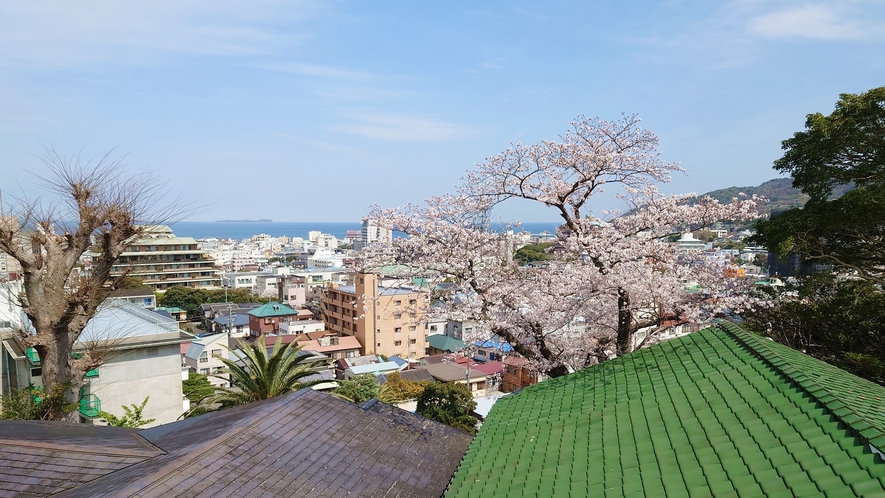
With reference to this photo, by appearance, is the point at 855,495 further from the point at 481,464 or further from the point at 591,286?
the point at 591,286

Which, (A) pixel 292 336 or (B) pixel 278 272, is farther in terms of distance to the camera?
(B) pixel 278 272

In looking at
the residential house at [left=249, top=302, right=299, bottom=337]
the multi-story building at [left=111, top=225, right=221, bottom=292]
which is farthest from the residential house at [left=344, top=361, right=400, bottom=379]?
the multi-story building at [left=111, top=225, right=221, bottom=292]

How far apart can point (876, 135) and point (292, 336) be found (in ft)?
154

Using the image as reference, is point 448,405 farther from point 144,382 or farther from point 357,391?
point 144,382

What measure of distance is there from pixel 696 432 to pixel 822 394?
113 cm

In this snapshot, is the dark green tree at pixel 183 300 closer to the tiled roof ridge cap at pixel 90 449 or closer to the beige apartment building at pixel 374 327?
the beige apartment building at pixel 374 327

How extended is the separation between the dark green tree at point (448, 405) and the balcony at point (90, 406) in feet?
37.1

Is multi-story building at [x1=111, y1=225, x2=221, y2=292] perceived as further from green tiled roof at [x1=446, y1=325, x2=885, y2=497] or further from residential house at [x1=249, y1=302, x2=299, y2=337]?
green tiled roof at [x1=446, y1=325, x2=885, y2=497]

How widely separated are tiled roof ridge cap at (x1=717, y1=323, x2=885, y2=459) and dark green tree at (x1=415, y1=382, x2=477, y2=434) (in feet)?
49.1

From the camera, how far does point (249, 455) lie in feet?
20.2

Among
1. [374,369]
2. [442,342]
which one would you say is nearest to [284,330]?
[442,342]

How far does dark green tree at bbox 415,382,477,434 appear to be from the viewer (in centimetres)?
2097

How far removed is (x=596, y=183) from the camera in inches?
500

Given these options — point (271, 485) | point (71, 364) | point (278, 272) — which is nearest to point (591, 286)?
point (271, 485)
